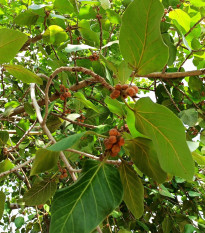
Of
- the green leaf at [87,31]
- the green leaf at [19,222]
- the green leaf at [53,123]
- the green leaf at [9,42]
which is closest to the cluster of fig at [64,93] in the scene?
the green leaf at [53,123]

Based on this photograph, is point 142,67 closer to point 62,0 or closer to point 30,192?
Answer: point 62,0

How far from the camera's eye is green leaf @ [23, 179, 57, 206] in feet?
4.91

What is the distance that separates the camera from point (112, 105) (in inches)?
40.4

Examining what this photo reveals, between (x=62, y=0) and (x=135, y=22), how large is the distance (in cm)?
101

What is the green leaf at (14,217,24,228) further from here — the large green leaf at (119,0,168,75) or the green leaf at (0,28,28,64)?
the large green leaf at (119,0,168,75)

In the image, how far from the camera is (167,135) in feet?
2.51

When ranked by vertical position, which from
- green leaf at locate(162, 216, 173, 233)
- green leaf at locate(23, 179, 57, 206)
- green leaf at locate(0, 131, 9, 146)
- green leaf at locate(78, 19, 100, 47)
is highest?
green leaf at locate(78, 19, 100, 47)

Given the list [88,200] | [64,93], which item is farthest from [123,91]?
[64,93]

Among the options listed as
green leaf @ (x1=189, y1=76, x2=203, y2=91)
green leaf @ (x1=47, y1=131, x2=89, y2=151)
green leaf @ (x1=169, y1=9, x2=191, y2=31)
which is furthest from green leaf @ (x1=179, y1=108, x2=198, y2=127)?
green leaf @ (x1=47, y1=131, x2=89, y2=151)

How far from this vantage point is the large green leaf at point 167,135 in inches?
29.1

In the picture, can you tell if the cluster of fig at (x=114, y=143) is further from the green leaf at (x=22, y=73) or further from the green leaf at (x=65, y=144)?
the green leaf at (x=22, y=73)

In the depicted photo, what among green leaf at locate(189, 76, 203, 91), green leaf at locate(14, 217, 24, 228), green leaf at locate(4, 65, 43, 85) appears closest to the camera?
green leaf at locate(4, 65, 43, 85)

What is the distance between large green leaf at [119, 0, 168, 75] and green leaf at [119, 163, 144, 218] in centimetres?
39

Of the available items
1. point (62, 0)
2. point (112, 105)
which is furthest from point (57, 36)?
point (112, 105)
